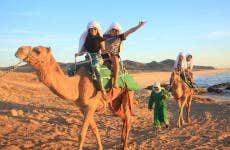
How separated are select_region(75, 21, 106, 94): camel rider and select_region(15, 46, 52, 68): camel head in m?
1.41

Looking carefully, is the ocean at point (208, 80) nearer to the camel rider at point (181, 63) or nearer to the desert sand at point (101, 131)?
the camel rider at point (181, 63)

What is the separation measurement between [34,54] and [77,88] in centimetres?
138

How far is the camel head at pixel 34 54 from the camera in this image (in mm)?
6823

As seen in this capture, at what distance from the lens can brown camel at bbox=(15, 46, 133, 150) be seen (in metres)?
7.14

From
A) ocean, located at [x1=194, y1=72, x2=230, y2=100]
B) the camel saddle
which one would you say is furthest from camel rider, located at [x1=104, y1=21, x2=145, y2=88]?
ocean, located at [x1=194, y1=72, x2=230, y2=100]

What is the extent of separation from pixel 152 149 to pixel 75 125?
3895mm

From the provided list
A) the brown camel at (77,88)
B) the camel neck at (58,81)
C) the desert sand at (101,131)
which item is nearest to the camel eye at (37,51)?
the brown camel at (77,88)

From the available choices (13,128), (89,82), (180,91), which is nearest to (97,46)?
(89,82)

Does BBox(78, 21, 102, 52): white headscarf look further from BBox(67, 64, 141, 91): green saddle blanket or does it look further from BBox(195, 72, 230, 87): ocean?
BBox(195, 72, 230, 87): ocean

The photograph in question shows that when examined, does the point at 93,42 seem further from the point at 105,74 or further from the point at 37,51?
the point at 37,51

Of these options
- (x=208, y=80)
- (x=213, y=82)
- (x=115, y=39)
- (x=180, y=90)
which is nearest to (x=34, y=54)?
(x=115, y=39)

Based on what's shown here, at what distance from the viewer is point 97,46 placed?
877 cm

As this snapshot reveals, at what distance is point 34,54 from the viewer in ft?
23.1

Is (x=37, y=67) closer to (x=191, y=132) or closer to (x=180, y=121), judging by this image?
(x=191, y=132)
